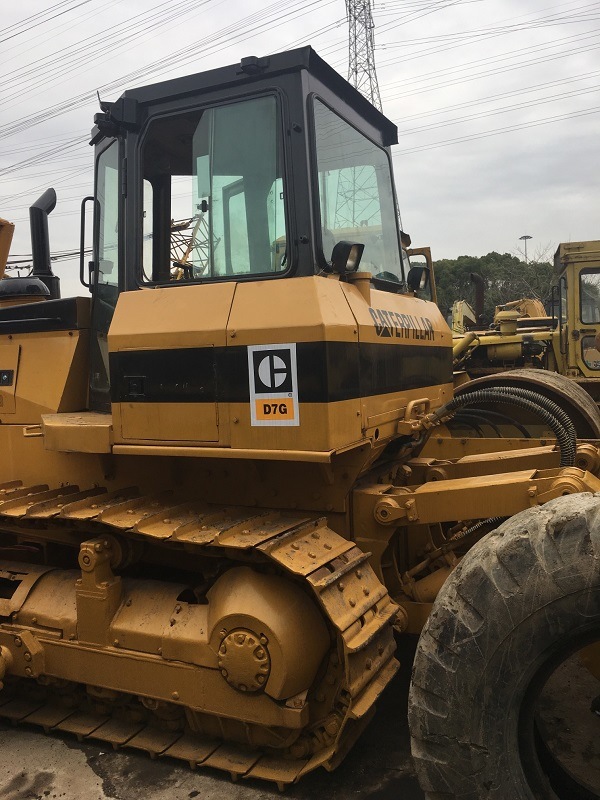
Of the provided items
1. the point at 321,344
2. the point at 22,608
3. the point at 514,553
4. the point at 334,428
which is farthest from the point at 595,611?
the point at 22,608

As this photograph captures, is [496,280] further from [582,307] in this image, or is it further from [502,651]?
[502,651]

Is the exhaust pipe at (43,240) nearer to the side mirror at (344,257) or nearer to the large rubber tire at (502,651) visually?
the side mirror at (344,257)

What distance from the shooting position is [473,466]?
423 centimetres

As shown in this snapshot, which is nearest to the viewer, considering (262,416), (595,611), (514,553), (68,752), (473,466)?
(595,611)

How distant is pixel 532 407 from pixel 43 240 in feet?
10.6

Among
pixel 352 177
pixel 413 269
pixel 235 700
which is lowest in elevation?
pixel 235 700

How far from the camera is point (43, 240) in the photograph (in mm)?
4453

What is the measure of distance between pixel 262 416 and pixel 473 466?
169 cm

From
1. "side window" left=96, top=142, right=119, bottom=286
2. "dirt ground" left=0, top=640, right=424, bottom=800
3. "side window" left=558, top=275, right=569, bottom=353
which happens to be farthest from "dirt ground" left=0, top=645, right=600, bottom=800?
"side window" left=558, top=275, right=569, bottom=353

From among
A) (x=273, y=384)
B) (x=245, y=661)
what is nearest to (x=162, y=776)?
(x=245, y=661)

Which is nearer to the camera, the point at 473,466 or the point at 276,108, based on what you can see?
the point at 276,108

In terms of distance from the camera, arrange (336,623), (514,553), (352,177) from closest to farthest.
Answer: (514,553), (336,623), (352,177)

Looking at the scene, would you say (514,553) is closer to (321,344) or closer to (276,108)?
(321,344)

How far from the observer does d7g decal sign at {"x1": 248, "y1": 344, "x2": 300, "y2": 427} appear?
3.04 meters
